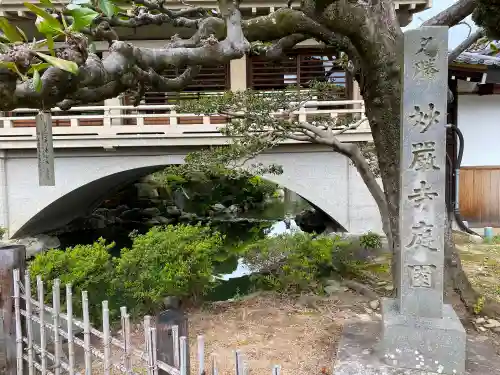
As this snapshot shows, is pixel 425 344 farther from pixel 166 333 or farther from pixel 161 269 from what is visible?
pixel 161 269

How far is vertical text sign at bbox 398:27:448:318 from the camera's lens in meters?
3.33

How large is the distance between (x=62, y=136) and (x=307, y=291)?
7258 mm

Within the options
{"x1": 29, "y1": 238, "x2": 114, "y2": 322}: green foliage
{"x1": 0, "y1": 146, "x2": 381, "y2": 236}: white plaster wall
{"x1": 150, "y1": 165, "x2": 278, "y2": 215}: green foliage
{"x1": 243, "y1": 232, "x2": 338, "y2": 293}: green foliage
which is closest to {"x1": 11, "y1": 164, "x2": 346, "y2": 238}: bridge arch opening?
{"x1": 0, "y1": 146, "x2": 381, "y2": 236}: white plaster wall

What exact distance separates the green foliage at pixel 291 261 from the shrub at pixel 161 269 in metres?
1.08

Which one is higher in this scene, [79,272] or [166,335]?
[166,335]

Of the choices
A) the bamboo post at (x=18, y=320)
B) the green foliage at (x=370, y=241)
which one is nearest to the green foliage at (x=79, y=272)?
the bamboo post at (x=18, y=320)

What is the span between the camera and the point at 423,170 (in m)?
3.39

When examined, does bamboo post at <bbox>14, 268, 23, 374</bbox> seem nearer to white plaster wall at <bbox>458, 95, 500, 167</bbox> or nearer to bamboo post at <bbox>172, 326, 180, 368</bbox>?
bamboo post at <bbox>172, 326, 180, 368</bbox>

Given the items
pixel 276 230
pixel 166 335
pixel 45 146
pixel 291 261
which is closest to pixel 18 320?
pixel 45 146

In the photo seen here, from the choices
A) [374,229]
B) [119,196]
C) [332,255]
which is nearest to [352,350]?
[332,255]

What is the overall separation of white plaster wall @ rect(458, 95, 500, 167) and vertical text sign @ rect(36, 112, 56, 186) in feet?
30.1

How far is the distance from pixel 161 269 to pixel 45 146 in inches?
86.8

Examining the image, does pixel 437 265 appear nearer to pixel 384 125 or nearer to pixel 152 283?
pixel 384 125

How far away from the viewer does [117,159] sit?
35.7ft
